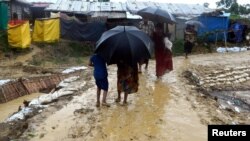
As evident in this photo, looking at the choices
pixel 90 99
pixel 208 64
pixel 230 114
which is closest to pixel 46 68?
pixel 208 64

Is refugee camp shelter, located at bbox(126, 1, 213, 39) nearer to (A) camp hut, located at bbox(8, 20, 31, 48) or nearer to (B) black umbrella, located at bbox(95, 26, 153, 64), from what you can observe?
(A) camp hut, located at bbox(8, 20, 31, 48)

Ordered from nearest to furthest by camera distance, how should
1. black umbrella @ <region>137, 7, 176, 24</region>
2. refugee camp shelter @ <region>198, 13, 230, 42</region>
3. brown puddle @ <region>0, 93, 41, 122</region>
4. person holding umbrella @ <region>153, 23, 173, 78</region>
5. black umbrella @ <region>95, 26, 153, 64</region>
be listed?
black umbrella @ <region>95, 26, 153, 64</region> → black umbrella @ <region>137, 7, 176, 24</region> → person holding umbrella @ <region>153, 23, 173, 78</region> → brown puddle @ <region>0, 93, 41, 122</region> → refugee camp shelter @ <region>198, 13, 230, 42</region>

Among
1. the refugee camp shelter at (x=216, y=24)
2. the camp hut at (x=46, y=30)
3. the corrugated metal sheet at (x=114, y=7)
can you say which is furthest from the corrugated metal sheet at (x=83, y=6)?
the refugee camp shelter at (x=216, y=24)

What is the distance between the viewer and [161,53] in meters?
10.5

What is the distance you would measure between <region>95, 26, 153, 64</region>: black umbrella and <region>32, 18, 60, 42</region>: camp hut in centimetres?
1406

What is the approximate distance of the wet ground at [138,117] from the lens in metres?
6.36

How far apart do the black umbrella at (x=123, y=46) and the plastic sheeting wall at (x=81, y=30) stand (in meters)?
14.5

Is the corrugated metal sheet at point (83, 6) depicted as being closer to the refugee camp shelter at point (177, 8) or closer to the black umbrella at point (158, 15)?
the refugee camp shelter at point (177, 8)

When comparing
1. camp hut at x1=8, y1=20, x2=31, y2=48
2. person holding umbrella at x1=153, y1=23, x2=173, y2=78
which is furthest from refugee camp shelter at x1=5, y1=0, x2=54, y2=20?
person holding umbrella at x1=153, y1=23, x2=173, y2=78

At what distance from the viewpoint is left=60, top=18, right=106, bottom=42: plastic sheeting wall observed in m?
21.5

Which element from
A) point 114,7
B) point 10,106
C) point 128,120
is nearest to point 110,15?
point 114,7

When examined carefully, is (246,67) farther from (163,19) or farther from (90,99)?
(90,99)

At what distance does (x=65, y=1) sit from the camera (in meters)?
29.9

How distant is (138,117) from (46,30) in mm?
14449
